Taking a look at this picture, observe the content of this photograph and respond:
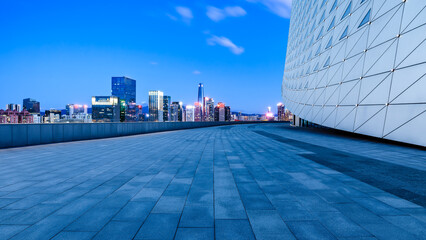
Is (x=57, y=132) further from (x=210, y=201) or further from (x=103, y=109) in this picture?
(x=103, y=109)

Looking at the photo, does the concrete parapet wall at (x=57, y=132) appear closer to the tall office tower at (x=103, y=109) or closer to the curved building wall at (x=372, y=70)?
the curved building wall at (x=372, y=70)

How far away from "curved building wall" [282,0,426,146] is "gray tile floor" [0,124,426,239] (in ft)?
17.3

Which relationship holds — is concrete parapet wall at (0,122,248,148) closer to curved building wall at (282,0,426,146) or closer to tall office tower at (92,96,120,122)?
curved building wall at (282,0,426,146)

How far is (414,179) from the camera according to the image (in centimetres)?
505

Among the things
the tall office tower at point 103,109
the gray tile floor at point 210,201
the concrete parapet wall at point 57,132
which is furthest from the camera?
the tall office tower at point 103,109

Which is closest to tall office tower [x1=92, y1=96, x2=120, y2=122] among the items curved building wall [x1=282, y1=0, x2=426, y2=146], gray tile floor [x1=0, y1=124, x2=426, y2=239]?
curved building wall [x1=282, y1=0, x2=426, y2=146]

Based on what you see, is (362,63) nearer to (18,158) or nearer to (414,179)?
(414,179)

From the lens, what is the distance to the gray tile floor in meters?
2.88

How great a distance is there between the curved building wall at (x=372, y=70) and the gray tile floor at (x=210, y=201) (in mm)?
5287

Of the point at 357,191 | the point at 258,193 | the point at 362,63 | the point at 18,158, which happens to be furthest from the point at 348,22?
the point at 18,158

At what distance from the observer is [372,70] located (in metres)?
12.5

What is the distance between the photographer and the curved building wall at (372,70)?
985cm

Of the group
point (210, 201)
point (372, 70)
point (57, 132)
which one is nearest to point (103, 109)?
point (57, 132)

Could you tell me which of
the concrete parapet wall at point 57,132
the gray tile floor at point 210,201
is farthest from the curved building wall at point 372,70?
the concrete parapet wall at point 57,132
